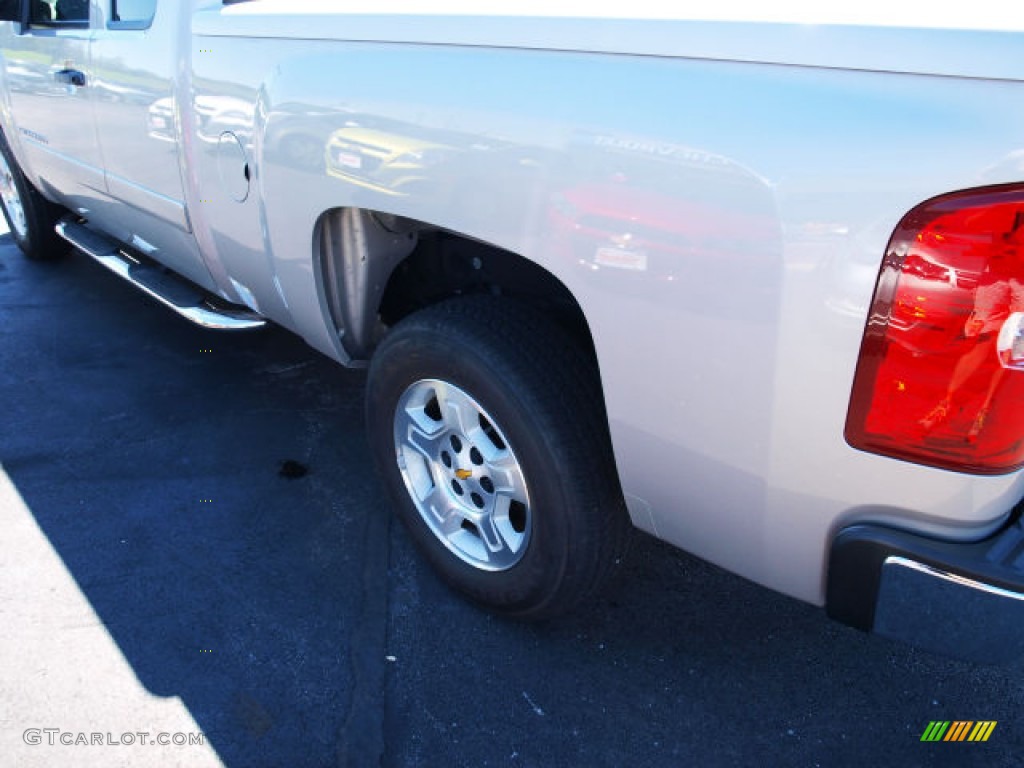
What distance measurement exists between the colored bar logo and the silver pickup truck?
767 millimetres

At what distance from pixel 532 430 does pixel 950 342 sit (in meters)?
0.95

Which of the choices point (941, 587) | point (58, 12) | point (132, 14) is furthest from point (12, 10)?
point (941, 587)

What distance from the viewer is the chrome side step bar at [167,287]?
10.4 ft

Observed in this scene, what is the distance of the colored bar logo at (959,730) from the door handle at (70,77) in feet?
12.0

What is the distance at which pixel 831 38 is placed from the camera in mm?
1369

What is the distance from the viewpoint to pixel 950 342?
53.4 inches

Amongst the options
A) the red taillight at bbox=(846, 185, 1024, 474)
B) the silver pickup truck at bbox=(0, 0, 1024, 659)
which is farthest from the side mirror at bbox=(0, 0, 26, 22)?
the red taillight at bbox=(846, 185, 1024, 474)

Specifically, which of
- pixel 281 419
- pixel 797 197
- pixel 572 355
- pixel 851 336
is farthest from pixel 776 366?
pixel 281 419

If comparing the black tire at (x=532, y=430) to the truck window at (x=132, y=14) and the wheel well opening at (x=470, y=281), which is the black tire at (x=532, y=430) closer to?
the wheel well opening at (x=470, y=281)

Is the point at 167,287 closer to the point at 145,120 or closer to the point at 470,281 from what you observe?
the point at 145,120

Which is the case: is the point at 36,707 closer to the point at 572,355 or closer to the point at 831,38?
the point at 572,355

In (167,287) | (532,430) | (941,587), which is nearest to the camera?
(941,587)

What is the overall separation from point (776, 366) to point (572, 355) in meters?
0.67

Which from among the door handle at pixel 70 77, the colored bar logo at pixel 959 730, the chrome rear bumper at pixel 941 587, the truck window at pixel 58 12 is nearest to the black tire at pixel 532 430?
the chrome rear bumper at pixel 941 587
